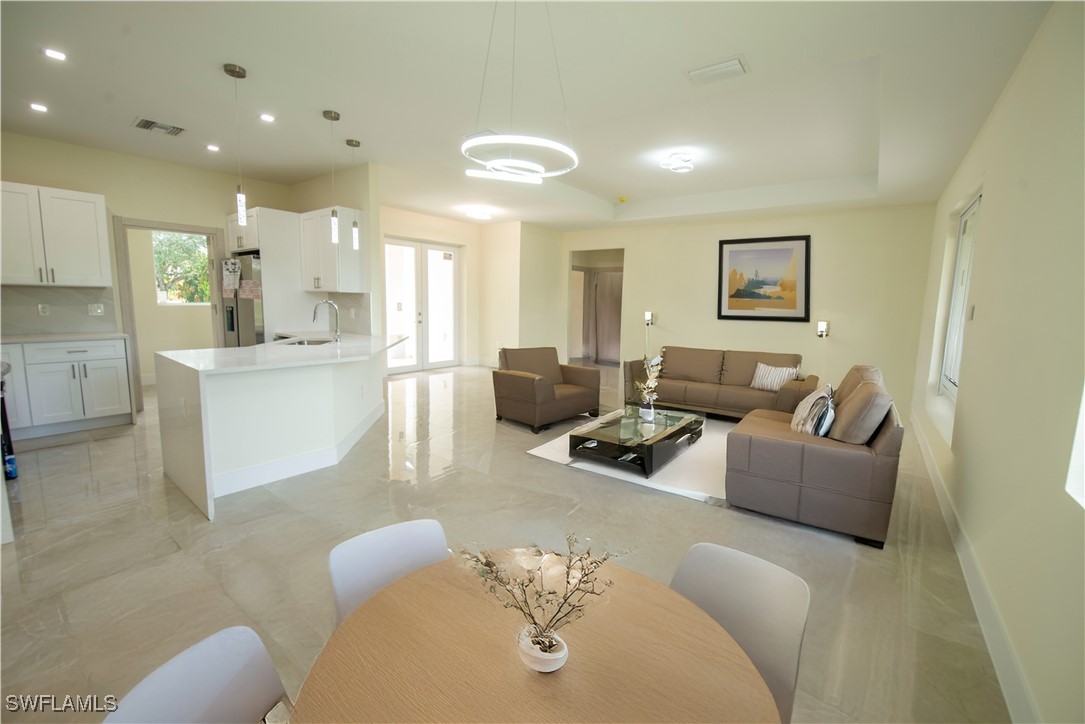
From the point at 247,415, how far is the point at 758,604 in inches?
133

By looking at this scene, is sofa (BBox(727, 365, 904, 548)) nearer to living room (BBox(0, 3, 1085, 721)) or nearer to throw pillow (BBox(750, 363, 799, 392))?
living room (BBox(0, 3, 1085, 721))

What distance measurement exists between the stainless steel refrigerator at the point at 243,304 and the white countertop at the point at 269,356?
4.78 ft

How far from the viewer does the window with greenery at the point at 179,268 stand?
7.09 meters

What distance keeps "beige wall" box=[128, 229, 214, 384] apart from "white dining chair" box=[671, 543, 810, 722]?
26.0 ft

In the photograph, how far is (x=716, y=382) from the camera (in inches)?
239

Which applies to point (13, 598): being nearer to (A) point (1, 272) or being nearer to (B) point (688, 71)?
(A) point (1, 272)

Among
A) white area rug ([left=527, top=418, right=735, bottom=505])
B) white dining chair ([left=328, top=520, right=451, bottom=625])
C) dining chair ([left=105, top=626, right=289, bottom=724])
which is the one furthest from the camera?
white area rug ([left=527, top=418, right=735, bottom=505])

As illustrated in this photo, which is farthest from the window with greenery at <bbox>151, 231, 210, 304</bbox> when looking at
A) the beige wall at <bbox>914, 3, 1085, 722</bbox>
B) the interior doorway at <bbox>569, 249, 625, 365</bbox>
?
the beige wall at <bbox>914, 3, 1085, 722</bbox>

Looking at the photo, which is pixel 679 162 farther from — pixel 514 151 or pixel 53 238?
pixel 53 238

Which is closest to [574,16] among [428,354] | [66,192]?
[66,192]

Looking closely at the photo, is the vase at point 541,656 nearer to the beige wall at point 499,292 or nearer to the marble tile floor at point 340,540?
the marble tile floor at point 340,540

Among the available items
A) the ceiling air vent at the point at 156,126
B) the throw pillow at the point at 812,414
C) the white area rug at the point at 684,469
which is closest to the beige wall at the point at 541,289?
the white area rug at the point at 684,469

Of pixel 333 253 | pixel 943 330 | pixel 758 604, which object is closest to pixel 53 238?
pixel 333 253

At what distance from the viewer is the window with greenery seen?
23.3 feet
